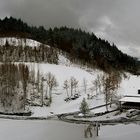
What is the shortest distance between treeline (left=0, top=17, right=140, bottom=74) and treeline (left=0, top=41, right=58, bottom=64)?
18020mm

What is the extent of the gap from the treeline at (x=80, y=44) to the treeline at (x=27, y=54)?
18020 millimetres

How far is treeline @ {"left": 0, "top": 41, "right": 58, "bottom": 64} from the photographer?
110919mm

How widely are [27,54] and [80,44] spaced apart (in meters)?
43.4

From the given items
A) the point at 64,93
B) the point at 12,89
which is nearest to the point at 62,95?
the point at 64,93

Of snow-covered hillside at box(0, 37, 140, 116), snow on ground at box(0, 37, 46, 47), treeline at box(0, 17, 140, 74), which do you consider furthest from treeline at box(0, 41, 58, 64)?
treeline at box(0, 17, 140, 74)

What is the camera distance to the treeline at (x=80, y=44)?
139750mm

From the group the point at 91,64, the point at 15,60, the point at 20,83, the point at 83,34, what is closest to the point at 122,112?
the point at 20,83

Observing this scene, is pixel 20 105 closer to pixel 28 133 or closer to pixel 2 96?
pixel 2 96

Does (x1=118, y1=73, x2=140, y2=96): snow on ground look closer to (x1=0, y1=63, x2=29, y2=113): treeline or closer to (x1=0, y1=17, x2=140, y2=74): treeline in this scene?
(x1=0, y1=63, x2=29, y2=113): treeline

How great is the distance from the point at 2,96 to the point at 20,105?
5.52 m

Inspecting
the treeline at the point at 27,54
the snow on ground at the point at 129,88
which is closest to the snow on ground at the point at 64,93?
the snow on ground at the point at 129,88

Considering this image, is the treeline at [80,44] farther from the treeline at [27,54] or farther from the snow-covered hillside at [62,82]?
the treeline at [27,54]

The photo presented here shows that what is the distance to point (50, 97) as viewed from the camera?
71.6 m

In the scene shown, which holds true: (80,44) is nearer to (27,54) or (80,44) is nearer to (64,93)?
(27,54)
